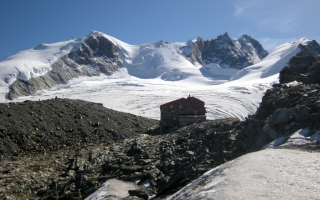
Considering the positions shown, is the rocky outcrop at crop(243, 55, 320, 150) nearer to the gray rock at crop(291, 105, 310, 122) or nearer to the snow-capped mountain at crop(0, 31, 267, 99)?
the gray rock at crop(291, 105, 310, 122)

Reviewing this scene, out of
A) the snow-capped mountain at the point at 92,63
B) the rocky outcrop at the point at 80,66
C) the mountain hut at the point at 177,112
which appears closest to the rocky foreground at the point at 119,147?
the mountain hut at the point at 177,112

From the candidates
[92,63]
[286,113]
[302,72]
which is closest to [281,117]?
[286,113]

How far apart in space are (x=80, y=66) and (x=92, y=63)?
32.9ft

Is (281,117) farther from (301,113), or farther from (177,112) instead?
(177,112)

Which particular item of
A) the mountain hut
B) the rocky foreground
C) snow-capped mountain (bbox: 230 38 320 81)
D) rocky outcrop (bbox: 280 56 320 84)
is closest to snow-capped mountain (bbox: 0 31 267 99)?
snow-capped mountain (bbox: 230 38 320 81)

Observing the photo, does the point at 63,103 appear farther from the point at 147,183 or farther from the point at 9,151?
the point at 147,183

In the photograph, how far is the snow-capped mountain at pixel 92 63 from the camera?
114 m

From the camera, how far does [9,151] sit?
21719mm

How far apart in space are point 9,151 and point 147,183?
12368 mm

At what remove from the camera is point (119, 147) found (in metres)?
22.0

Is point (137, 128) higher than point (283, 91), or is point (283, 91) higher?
point (283, 91)

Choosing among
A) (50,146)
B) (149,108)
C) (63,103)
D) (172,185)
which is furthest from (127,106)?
(172,185)

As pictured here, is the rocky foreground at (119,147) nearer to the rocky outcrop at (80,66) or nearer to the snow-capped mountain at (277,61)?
the rocky outcrop at (80,66)

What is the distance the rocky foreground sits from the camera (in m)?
13.0
